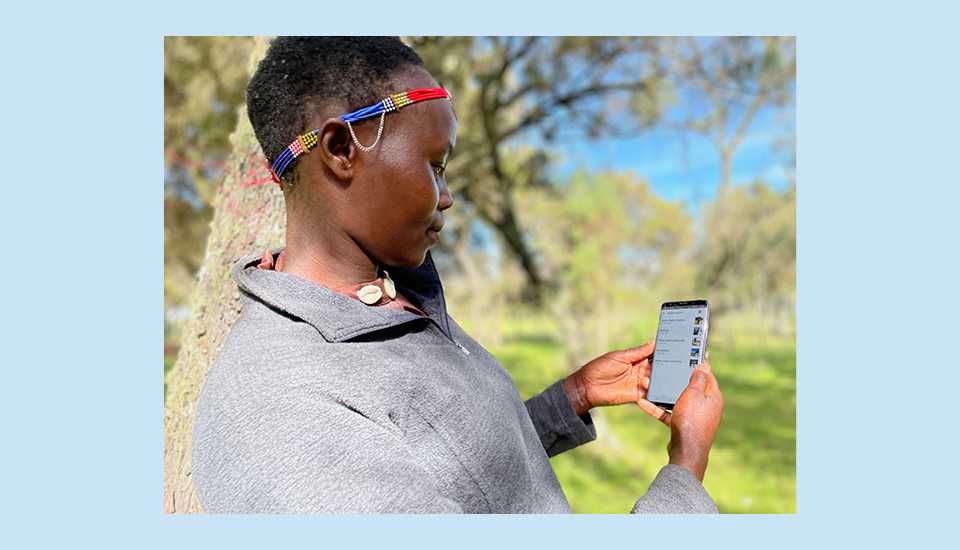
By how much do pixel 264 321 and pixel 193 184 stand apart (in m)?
5.43

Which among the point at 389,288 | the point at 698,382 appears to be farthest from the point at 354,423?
the point at 698,382

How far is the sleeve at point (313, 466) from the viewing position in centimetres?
80

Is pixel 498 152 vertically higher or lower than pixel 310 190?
higher

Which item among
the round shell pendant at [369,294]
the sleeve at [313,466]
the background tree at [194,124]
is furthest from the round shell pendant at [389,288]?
the background tree at [194,124]

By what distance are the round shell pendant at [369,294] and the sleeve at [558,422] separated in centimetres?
56

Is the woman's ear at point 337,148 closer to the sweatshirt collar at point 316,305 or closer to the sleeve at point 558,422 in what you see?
the sweatshirt collar at point 316,305

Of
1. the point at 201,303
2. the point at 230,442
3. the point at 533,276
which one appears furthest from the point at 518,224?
the point at 230,442

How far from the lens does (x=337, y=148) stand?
→ 1.06 m

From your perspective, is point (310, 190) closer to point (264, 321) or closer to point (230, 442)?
point (264, 321)

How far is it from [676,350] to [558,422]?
340 mm

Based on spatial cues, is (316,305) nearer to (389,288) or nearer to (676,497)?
(389,288)

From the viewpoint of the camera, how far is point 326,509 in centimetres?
80

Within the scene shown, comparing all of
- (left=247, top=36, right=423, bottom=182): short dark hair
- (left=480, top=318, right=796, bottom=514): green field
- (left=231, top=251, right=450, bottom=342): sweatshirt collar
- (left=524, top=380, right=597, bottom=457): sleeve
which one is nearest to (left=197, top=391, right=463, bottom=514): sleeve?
(left=231, top=251, right=450, bottom=342): sweatshirt collar

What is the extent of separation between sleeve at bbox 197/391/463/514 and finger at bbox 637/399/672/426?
0.66 m
